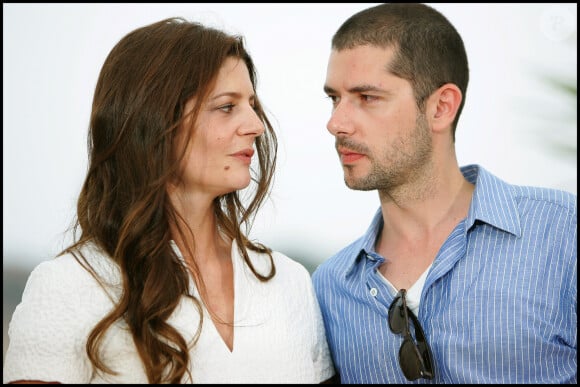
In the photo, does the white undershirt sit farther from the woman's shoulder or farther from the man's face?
the woman's shoulder

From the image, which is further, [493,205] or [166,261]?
[493,205]

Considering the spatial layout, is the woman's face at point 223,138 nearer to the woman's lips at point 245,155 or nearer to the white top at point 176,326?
the woman's lips at point 245,155

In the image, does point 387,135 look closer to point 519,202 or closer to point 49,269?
point 519,202

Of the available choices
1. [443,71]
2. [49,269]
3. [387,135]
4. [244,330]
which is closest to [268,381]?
[244,330]

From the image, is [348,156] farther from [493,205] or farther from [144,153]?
[144,153]

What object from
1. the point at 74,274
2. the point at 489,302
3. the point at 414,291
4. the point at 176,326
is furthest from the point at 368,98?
the point at 74,274

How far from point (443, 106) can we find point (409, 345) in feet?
2.95

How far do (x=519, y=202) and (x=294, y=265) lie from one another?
0.74 meters

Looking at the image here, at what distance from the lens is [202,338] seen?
1995 mm

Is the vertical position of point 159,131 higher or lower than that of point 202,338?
higher

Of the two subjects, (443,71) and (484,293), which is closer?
(484,293)

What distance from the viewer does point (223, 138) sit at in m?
2.15

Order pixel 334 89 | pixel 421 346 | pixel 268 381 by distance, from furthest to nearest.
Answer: pixel 334 89, pixel 421 346, pixel 268 381

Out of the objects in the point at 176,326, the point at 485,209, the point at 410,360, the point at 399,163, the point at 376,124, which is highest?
the point at 376,124
